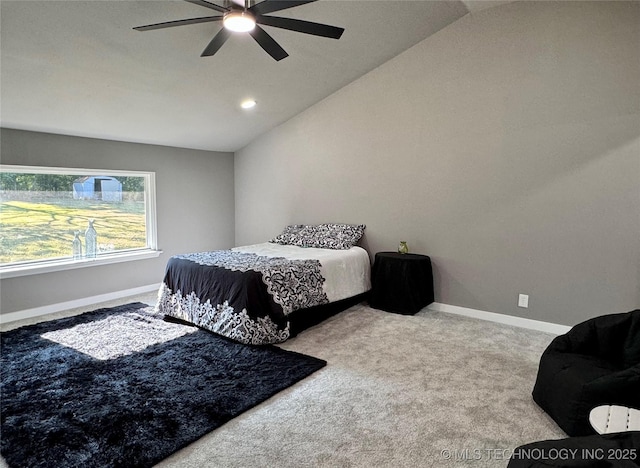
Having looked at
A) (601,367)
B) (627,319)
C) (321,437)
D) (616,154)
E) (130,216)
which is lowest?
(321,437)

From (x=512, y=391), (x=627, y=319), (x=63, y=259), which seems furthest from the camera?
(x=63, y=259)

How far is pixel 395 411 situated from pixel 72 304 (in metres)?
3.83

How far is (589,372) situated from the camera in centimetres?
218

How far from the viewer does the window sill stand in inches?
158

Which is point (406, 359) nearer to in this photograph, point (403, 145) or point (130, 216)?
point (403, 145)

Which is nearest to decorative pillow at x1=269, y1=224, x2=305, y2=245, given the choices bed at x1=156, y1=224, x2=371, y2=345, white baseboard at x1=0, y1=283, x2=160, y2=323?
bed at x1=156, y1=224, x2=371, y2=345

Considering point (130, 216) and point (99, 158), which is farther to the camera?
point (130, 216)

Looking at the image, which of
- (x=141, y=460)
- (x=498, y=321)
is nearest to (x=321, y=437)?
(x=141, y=460)

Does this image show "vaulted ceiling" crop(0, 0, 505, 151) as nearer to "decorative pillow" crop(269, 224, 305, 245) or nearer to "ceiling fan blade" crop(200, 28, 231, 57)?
"ceiling fan blade" crop(200, 28, 231, 57)

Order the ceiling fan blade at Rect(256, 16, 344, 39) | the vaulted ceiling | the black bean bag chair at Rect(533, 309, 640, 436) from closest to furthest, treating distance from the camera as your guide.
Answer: the black bean bag chair at Rect(533, 309, 640, 436) → the ceiling fan blade at Rect(256, 16, 344, 39) → the vaulted ceiling

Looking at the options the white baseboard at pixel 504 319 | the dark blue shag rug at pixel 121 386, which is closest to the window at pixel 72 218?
the dark blue shag rug at pixel 121 386

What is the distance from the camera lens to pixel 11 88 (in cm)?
325

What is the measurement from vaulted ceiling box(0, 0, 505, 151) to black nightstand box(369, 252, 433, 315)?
6.58ft

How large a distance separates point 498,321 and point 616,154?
6.06 ft
